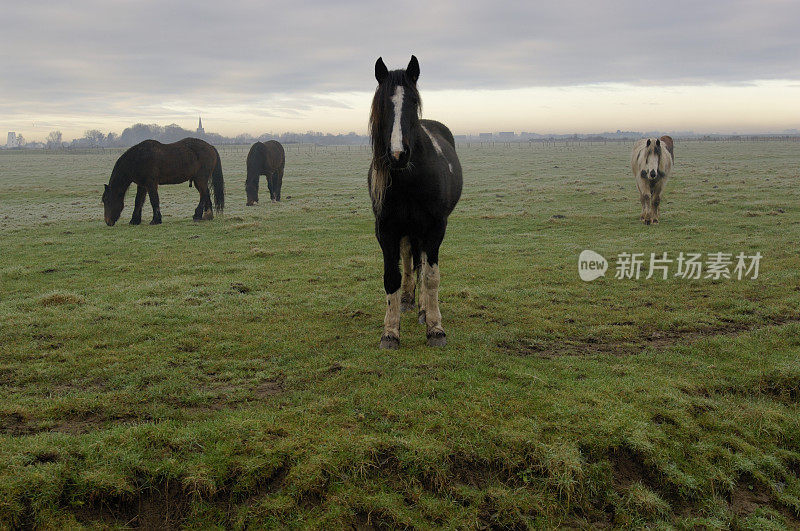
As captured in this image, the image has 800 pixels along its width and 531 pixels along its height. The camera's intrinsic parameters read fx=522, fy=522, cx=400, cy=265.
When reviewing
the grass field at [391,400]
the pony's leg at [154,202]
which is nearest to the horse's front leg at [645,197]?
the grass field at [391,400]

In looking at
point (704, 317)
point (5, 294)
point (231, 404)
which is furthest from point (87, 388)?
point (704, 317)

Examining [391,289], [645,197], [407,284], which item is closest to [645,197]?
[645,197]

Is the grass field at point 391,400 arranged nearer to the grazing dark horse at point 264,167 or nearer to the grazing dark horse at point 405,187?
the grazing dark horse at point 405,187

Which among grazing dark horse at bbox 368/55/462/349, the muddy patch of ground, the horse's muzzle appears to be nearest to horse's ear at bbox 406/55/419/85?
grazing dark horse at bbox 368/55/462/349

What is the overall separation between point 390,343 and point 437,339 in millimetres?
577

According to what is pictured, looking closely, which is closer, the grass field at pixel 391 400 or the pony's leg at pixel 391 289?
the grass field at pixel 391 400

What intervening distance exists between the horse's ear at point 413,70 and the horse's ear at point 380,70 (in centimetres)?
24

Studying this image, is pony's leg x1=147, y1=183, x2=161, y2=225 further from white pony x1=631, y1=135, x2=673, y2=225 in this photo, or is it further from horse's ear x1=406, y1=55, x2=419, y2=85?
white pony x1=631, y1=135, x2=673, y2=225

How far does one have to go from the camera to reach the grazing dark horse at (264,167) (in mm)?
22812

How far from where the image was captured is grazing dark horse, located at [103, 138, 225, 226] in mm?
16938

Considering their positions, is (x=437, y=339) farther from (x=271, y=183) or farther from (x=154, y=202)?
(x=271, y=183)

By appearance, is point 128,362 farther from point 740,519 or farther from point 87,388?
point 740,519

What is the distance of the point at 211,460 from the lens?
3.93m

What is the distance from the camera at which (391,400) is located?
481 centimetres
